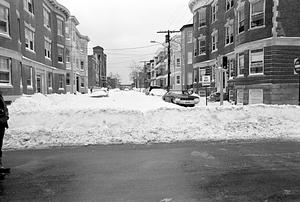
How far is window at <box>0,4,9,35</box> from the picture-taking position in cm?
1848

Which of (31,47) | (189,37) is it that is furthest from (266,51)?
(189,37)

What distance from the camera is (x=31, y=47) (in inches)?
1062

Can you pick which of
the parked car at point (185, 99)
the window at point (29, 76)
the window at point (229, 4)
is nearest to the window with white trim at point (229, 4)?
the window at point (229, 4)

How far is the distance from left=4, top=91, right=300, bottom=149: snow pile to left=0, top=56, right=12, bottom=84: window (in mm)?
8320

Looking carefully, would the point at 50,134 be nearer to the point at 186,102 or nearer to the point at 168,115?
the point at 168,115

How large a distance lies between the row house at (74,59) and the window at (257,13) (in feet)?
105

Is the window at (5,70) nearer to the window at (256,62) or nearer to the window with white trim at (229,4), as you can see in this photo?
the window at (256,62)

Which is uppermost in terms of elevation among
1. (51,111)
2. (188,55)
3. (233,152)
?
(188,55)

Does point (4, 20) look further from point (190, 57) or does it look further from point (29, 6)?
point (190, 57)

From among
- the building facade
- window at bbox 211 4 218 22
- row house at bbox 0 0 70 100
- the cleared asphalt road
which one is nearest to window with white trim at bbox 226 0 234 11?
window at bbox 211 4 218 22

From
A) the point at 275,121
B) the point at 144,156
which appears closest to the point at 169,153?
the point at 144,156

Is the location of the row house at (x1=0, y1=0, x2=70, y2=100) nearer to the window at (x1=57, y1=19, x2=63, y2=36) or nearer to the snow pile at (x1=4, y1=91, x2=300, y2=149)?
the window at (x1=57, y1=19, x2=63, y2=36)

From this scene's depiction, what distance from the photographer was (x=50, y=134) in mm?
9664

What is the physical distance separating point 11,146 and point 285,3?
68.4 feet
